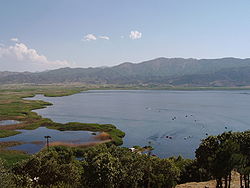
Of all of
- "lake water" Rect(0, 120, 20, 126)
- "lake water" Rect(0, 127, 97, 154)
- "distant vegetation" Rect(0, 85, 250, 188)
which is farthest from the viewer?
"lake water" Rect(0, 120, 20, 126)

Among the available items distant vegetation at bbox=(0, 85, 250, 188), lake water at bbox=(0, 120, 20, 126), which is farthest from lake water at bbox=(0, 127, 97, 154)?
distant vegetation at bbox=(0, 85, 250, 188)

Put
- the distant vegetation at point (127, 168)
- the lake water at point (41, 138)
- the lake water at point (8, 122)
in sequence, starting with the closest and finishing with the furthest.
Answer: the distant vegetation at point (127, 168)
the lake water at point (41, 138)
the lake water at point (8, 122)

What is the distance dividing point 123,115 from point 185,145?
5870 centimetres

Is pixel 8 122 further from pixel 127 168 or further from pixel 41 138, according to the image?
pixel 127 168

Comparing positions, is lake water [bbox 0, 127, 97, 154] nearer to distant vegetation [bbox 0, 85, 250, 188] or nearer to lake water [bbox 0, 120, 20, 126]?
lake water [bbox 0, 120, 20, 126]

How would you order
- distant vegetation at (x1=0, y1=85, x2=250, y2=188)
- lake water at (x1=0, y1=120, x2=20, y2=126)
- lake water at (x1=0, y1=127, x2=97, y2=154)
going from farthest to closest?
lake water at (x1=0, y1=120, x2=20, y2=126), lake water at (x1=0, y1=127, x2=97, y2=154), distant vegetation at (x1=0, y1=85, x2=250, y2=188)

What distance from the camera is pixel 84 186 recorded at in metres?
32.1

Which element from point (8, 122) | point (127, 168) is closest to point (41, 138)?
Result: point (8, 122)

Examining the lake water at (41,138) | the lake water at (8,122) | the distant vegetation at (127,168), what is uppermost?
the distant vegetation at (127,168)

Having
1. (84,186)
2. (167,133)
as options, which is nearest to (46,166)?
(84,186)

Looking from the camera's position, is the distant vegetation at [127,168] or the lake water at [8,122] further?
the lake water at [8,122]

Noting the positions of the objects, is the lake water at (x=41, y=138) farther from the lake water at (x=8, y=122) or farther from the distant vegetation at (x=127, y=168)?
the distant vegetation at (x=127, y=168)

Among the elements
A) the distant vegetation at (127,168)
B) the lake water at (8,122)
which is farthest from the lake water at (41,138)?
the distant vegetation at (127,168)

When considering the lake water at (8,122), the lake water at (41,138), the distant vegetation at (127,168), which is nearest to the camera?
the distant vegetation at (127,168)
